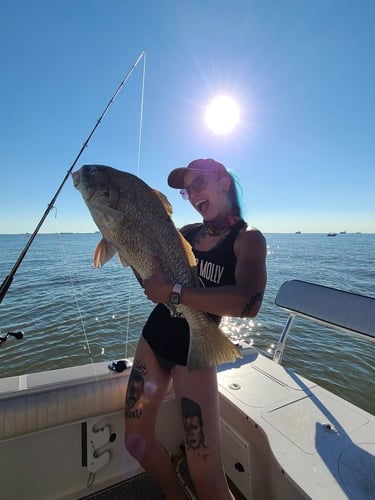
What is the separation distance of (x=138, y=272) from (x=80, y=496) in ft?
8.66

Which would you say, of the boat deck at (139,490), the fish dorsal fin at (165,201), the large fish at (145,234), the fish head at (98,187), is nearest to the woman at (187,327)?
the large fish at (145,234)

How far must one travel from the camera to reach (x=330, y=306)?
335 cm

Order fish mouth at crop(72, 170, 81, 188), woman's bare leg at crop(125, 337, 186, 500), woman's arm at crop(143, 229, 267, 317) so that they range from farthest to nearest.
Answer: woman's bare leg at crop(125, 337, 186, 500), fish mouth at crop(72, 170, 81, 188), woman's arm at crop(143, 229, 267, 317)

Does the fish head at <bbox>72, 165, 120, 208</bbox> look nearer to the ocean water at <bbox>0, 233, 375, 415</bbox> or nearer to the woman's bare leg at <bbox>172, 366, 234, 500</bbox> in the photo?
the woman's bare leg at <bbox>172, 366, 234, 500</bbox>

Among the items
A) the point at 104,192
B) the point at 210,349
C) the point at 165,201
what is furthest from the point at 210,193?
the point at 210,349

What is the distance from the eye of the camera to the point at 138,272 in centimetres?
204

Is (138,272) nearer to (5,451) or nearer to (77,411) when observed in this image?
(77,411)

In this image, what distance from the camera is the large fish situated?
1919 mm

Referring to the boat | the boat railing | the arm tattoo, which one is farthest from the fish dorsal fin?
the boat railing

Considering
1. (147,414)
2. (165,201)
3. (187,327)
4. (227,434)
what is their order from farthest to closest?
(227,434) → (147,414) → (187,327) → (165,201)

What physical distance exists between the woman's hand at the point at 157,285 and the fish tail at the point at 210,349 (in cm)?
36

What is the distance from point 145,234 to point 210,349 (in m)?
0.92

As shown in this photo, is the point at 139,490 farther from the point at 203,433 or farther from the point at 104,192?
the point at 104,192

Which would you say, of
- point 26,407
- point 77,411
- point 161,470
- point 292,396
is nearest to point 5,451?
point 26,407
